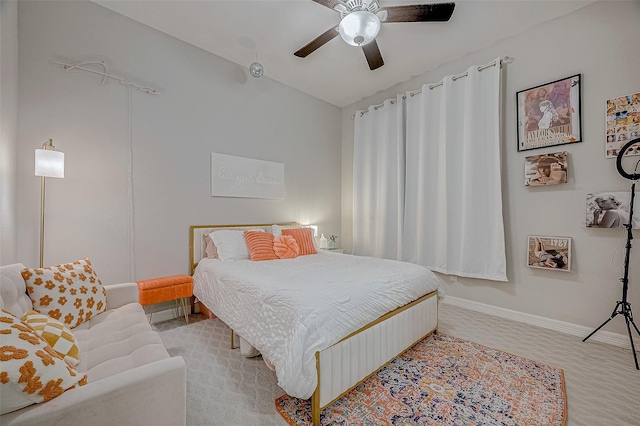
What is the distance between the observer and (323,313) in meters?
1.55

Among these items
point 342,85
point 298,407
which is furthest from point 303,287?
point 342,85

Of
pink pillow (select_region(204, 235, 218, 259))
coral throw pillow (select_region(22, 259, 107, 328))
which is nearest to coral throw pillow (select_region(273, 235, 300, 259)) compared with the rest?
pink pillow (select_region(204, 235, 218, 259))

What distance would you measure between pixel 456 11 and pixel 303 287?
2975mm

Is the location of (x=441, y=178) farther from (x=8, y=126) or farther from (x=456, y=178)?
(x=8, y=126)

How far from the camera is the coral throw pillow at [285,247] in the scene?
10.4 ft

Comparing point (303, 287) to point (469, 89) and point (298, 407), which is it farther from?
point (469, 89)

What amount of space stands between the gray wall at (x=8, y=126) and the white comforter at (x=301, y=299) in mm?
1424

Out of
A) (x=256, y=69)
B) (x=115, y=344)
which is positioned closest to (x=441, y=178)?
(x=256, y=69)

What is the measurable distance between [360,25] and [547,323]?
11.1 feet

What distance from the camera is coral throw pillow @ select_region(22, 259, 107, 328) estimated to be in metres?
1.59

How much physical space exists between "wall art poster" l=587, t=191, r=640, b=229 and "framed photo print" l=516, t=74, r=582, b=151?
1.94 feet

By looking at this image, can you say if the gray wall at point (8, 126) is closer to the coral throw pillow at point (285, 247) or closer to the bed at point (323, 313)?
the bed at point (323, 313)

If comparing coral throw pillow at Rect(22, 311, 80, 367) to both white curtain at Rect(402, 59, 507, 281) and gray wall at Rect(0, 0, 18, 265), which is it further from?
white curtain at Rect(402, 59, 507, 281)

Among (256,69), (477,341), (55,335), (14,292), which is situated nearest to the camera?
(55,335)
